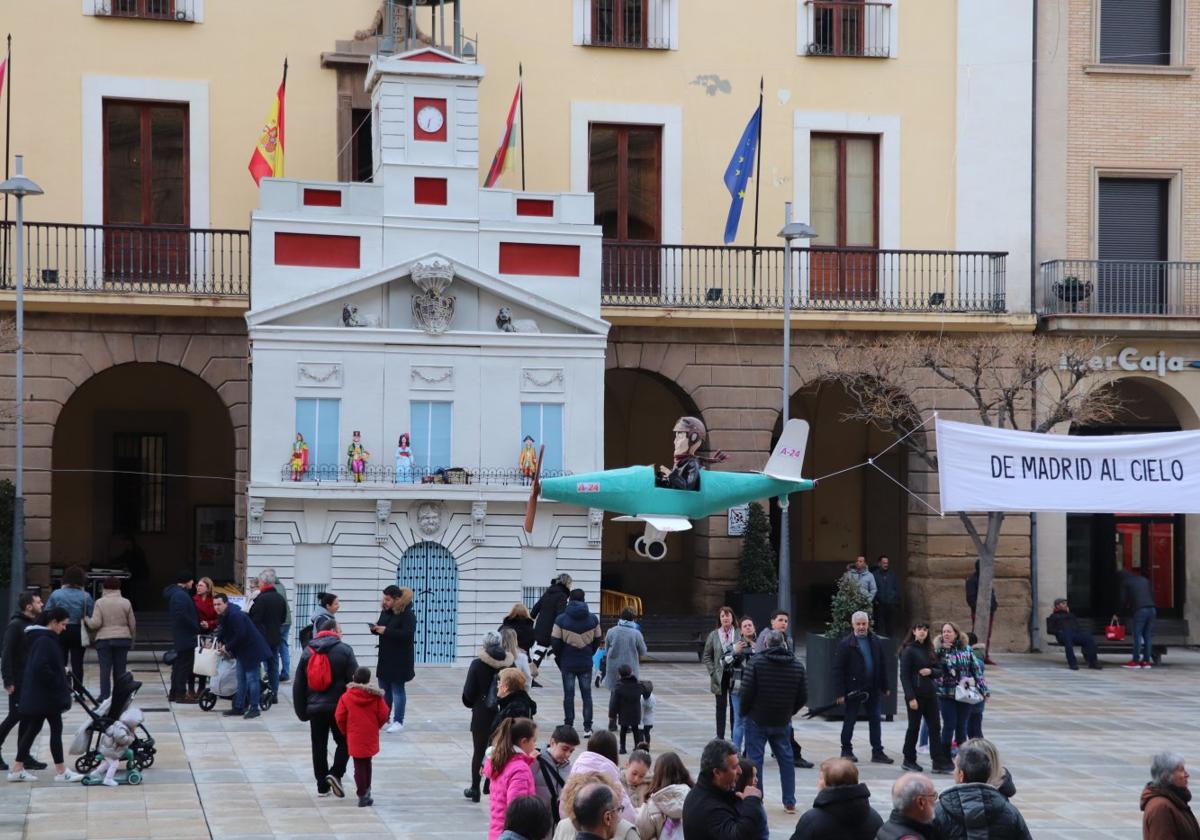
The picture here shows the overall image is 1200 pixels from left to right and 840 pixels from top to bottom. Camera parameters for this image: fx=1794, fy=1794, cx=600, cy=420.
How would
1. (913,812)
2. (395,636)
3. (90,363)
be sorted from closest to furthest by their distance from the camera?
(913,812), (395,636), (90,363)

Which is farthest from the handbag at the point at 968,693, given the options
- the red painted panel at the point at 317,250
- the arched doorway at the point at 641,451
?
the arched doorway at the point at 641,451

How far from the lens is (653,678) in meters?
28.0

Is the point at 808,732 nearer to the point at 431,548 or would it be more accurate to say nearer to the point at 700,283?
the point at 431,548

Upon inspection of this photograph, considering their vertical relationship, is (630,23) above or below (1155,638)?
above

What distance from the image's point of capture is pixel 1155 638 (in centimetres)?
3422

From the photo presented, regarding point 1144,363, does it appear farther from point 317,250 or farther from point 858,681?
point 858,681

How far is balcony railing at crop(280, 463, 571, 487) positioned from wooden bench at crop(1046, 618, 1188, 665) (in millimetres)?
10356

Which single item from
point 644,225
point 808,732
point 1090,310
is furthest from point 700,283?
point 808,732

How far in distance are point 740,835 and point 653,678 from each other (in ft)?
57.8

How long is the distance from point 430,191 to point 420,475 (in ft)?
15.1

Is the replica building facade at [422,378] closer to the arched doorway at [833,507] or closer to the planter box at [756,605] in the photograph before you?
the planter box at [756,605]

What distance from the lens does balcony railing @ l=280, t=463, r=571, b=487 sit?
2830 centimetres

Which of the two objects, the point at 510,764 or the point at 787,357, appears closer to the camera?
the point at 510,764

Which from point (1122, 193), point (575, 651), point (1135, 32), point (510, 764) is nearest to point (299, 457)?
point (575, 651)
